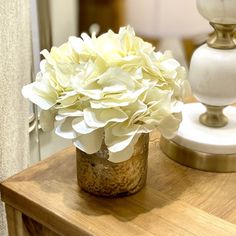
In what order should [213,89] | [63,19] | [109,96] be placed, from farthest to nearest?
[63,19]
[213,89]
[109,96]

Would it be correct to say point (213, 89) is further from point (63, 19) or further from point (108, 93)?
point (63, 19)

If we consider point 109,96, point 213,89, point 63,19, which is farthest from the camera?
point 63,19

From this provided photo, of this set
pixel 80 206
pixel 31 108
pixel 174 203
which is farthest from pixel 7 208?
pixel 31 108

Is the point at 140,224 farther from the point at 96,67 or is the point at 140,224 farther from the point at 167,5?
the point at 167,5

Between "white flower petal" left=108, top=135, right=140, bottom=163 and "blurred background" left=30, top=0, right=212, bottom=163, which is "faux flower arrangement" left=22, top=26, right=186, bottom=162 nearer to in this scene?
"white flower petal" left=108, top=135, right=140, bottom=163

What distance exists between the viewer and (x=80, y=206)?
26.5 inches

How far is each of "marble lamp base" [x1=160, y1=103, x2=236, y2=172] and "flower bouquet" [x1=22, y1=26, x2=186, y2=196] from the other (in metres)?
0.11

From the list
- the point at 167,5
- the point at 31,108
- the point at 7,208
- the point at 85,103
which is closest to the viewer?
the point at 85,103

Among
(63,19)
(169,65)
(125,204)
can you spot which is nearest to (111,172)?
(125,204)

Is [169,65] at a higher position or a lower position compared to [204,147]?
higher

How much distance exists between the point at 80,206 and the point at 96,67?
191 mm

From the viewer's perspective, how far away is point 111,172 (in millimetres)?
666

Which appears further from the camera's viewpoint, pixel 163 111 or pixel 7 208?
pixel 7 208

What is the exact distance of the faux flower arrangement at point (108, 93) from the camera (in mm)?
607
